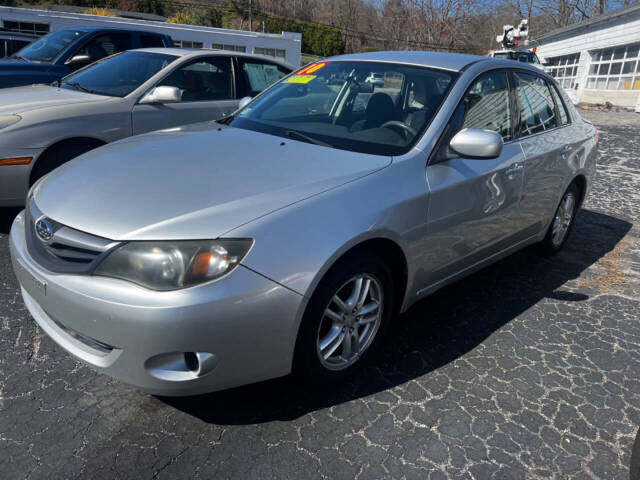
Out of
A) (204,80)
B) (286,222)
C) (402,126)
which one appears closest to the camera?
(286,222)

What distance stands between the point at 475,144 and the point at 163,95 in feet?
10.7

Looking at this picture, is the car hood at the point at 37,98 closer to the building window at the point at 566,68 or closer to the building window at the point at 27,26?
the building window at the point at 27,26

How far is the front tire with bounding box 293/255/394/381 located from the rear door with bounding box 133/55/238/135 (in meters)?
3.35

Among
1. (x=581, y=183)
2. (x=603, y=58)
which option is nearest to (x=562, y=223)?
(x=581, y=183)

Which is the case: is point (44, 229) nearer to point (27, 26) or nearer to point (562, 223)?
point (562, 223)

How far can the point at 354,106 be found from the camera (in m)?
3.25

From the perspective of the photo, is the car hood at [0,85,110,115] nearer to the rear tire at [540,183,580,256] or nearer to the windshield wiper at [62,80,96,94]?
the windshield wiper at [62,80,96,94]

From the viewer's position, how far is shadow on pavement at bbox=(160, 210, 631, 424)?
2.46 metres

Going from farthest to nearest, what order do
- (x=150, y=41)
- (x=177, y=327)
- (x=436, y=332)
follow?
(x=150, y=41) → (x=436, y=332) → (x=177, y=327)

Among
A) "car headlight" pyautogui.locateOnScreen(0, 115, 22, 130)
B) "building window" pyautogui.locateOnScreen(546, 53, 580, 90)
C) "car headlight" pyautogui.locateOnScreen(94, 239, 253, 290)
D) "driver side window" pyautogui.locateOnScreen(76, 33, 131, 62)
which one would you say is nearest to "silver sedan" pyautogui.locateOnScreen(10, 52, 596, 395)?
"car headlight" pyautogui.locateOnScreen(94, 239, 253, 290)

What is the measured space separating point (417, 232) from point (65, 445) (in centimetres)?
189

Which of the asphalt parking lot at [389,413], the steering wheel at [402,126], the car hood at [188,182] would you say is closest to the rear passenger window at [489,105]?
the steering wheel at [402,126]

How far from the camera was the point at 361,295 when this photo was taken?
257cm

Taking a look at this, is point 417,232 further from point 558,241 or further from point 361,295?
point 558,241
